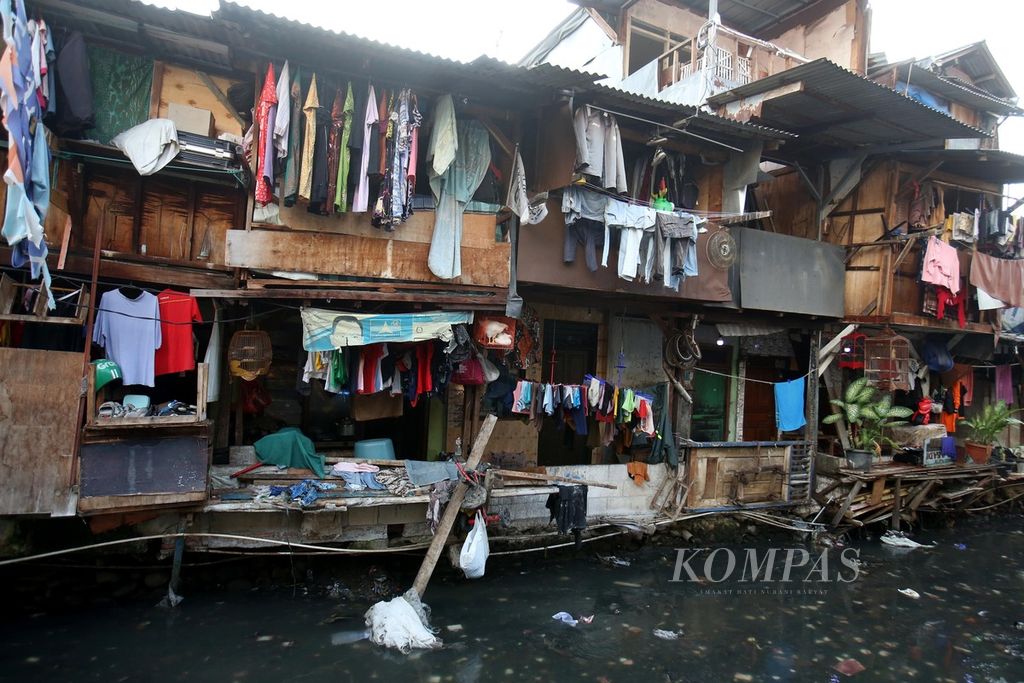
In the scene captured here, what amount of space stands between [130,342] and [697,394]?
38.5ft

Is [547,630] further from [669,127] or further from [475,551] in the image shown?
[669,127]

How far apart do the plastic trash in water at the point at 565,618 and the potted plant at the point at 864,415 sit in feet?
27.5

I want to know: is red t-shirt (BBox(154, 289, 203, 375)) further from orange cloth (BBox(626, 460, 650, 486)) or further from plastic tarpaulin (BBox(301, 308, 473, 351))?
orange cloth (BBox(626, 460, 650, 486))

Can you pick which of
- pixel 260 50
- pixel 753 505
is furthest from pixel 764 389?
pixel 260 50

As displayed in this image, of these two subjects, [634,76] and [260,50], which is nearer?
[260,50]

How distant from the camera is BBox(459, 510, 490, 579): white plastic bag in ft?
27.5

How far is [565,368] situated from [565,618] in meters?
5.40

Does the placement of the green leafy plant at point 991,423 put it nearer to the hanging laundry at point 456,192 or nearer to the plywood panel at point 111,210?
the hanging laundry at point 456,192

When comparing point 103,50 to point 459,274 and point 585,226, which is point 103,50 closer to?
point 459,274

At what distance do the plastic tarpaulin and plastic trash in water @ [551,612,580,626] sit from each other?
4.38m

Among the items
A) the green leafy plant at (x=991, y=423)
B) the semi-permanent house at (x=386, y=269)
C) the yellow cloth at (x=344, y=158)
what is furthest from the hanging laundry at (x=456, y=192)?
the green leafy plant at (x=991, y=423)

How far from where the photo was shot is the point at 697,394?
1416cm

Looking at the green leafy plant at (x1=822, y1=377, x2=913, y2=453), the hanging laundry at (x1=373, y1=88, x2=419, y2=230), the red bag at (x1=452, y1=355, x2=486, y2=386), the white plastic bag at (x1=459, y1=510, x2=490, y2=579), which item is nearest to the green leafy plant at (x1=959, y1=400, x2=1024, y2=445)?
the green leafy plant at (x1=822, y1=377, x2=913, y2=453)

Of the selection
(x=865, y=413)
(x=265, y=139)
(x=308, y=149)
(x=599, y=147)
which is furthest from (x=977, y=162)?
(x=265, y=139)
